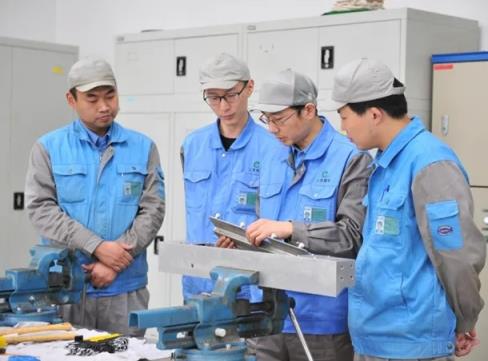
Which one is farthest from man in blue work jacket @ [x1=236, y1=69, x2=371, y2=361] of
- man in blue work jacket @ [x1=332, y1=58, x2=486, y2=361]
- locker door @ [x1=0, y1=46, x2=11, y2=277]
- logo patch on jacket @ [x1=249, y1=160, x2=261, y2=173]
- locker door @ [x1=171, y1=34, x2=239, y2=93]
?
locker door @ [x1=0, y1=46, x2=11, y2=277]

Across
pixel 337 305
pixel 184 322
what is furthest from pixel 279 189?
pixel 184 322

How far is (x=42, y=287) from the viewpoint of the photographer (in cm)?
291

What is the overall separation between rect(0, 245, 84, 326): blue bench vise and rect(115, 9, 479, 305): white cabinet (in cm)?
167

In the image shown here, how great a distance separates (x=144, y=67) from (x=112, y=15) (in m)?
1.34

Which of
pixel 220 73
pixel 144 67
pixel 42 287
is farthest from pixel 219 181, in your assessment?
pixel 144 67

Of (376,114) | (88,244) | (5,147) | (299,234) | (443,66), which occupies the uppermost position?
(443,66)

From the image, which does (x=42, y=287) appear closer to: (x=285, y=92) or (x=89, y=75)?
(x=89, y=75)

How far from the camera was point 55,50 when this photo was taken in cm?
536

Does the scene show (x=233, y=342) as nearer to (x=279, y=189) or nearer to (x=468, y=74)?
(x=279, y=189)

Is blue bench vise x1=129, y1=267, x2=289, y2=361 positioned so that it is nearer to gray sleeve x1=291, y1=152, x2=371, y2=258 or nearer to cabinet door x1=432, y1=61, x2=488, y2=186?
gray sleeve x1=291, y1=152, x2=371, y2=258

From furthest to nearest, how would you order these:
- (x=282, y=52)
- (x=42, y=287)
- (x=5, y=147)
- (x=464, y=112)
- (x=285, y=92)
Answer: (x=5, y=147) → (x=282, y=52) → (x=464, y=112) → (x=42, y=287) → (x=285, y=92)

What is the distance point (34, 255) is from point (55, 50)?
2647 mm

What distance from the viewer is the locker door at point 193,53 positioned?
15.1ft

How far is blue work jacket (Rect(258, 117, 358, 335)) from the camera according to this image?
2.68 m
